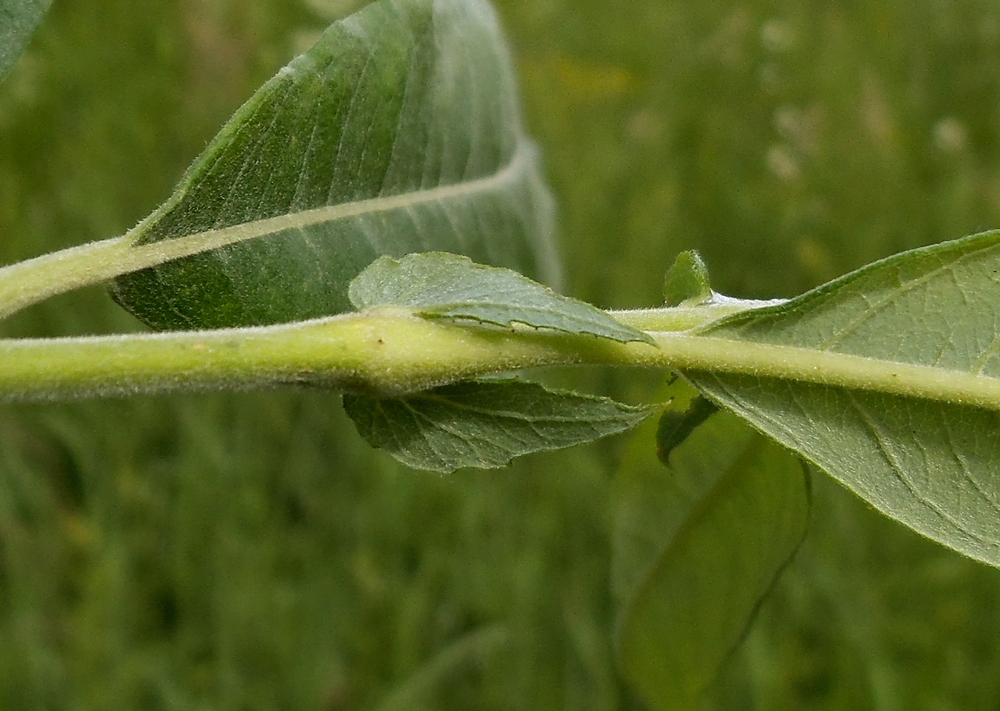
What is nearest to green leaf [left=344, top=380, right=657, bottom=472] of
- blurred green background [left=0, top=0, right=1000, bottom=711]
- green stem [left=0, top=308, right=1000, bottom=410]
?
green stem [left=0, top=308, right=1000, bottom=410]

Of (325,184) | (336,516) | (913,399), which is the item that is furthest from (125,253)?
(336,516)

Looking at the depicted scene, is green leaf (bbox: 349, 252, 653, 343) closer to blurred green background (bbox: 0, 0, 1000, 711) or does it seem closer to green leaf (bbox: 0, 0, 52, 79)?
green leaf (bbox: 0, 0, 52, 79)

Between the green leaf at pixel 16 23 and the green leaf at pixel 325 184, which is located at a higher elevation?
the green leaf at pixel 16 23

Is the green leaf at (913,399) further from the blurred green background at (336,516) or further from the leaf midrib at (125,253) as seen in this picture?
the blurred green background at (336,516)

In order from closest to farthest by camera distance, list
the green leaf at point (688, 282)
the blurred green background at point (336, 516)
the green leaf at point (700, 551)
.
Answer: the green leaf at point (688, 282) → the green leaf at point (700, 551) → the blurred green background at point (336, 516)

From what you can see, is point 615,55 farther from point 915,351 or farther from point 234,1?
point 915,351

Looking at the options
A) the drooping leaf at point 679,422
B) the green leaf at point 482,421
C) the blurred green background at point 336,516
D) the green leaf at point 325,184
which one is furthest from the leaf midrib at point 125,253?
the blurred green background at point 336,516
